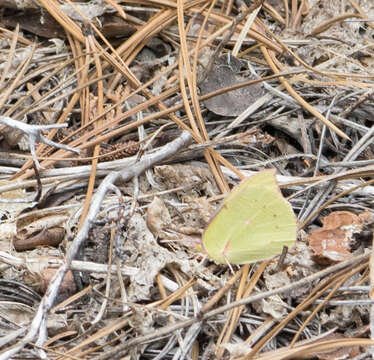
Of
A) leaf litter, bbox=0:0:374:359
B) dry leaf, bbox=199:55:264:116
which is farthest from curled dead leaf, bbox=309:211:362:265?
dry leaf, bbox=199:55:264:116

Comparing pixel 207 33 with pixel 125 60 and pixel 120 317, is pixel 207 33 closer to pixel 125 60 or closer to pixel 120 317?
pixel 125 60

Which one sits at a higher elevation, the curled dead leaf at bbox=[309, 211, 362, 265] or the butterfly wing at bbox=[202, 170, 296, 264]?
the butterfly wing at bbox=[202, 170, 296, 264]

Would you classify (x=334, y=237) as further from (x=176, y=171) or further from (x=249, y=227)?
(x=176, y=171)

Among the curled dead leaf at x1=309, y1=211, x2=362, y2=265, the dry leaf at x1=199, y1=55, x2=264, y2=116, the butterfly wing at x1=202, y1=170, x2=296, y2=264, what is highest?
the dry leaf at x1=199, y1=55, x2=264, y2=116

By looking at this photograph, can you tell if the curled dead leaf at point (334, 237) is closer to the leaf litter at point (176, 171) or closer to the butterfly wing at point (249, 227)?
the leaf litter at point (176, 171)

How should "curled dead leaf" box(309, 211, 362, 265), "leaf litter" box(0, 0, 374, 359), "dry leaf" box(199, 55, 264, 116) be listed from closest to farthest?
"leaf litter" box(0, 0, 374, 359), "curled dead leaf" box(309, 211, 362, 265), "dry leaf" box(199, 55, 264, 116)

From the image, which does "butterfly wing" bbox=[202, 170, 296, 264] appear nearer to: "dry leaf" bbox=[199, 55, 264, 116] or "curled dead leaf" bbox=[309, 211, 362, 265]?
"curled dead leaf" bbox=[309, 211, 362, 265]
